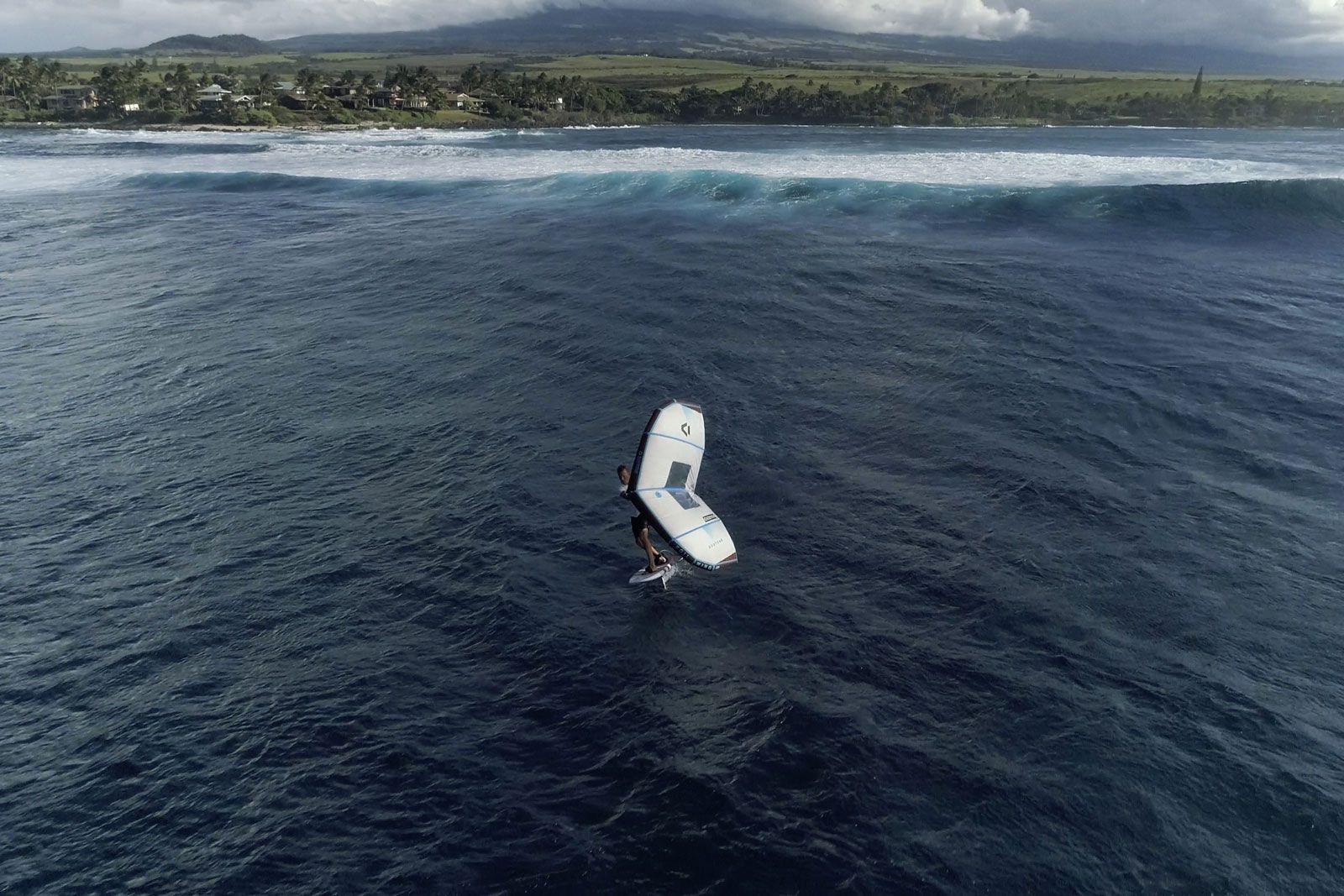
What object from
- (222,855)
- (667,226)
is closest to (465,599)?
(222,855)

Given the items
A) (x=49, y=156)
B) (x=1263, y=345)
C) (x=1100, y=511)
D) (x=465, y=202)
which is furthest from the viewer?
(x=49, y=156)

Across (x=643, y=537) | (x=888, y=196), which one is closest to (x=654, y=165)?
(x=888, y=196)

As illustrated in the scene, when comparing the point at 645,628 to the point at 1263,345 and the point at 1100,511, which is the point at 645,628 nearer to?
the point at 1100,511

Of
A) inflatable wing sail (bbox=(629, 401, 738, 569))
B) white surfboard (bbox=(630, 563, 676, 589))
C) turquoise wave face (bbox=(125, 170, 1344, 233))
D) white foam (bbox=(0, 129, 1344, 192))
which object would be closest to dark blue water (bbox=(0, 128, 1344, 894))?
white surfboard (bbox=(630, 563, 676, 589))

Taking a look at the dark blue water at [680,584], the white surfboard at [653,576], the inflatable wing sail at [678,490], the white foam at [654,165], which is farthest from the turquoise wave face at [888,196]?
the white surfboard at [653,576]

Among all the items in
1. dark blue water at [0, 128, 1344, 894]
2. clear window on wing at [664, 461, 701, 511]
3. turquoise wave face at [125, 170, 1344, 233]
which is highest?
turquoise wave face at [125, 170, 1344, 233]

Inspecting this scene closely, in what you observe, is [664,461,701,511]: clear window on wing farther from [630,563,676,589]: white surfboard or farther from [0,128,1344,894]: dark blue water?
[0,128,1344,894]: dark blue water
